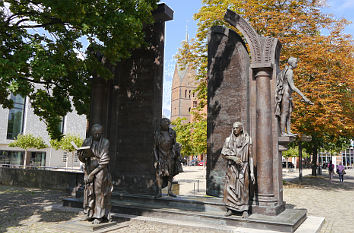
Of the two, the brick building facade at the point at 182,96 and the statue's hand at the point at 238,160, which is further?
the brick building facade at the point at 182,96

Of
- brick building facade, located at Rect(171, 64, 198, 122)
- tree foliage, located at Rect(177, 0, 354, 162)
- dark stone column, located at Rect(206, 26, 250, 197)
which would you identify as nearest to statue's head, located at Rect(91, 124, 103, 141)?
dark stone column, located at Rect(206, 26, 250, 197)

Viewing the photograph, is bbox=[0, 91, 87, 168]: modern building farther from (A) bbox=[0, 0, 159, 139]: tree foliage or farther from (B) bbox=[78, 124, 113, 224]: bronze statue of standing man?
(B) bbox=[78, 124, 113, 224]: bronze statue of standing man

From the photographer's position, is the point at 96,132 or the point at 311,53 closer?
the point at 96,132

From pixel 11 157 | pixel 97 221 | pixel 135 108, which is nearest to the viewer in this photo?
pixel 97 221

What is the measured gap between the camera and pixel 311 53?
18000mm

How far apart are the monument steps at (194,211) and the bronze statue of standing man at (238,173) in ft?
1.01

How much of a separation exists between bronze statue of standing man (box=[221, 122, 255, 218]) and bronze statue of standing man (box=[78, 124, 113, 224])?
323 cm

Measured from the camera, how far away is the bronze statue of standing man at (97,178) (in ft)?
23.8

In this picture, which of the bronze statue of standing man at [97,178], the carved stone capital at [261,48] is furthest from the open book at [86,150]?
the carved stone capital at [261,48]

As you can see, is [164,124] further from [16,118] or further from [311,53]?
[16,118]

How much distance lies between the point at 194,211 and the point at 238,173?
6.21ft

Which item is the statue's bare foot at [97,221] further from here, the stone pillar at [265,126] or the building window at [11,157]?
the building window at [11,157]

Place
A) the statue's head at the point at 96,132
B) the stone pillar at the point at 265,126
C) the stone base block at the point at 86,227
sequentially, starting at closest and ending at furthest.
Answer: the stone base block at the point at 86,227 → the statue's head at the point at 96,132 → the stone pillar at the point at 265,126

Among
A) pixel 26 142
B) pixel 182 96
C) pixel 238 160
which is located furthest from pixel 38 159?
pixel 182 96
